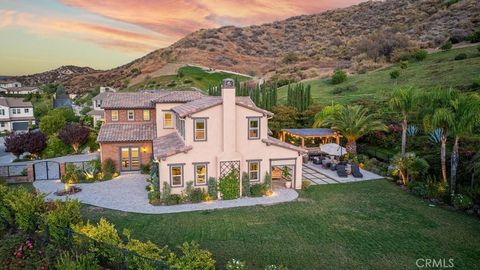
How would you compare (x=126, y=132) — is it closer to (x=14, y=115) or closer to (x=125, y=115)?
(x=125, y=115)

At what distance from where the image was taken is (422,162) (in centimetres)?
2155

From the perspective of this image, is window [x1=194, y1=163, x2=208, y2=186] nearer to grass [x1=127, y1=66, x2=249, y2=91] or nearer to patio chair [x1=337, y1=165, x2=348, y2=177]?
patio chair [x1=337, y1=165, x2=348, y2=177]

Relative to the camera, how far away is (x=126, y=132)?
88.6 feet

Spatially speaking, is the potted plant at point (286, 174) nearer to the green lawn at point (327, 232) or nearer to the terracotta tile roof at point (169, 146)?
the green lawn at point (327, 232)

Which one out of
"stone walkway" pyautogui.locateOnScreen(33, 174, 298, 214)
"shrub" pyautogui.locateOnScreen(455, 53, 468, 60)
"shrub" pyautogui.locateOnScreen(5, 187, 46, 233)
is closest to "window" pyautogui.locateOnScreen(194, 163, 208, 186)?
"stone walkway" pyautogui.locateOnScreen(33, 174, 298, 214)

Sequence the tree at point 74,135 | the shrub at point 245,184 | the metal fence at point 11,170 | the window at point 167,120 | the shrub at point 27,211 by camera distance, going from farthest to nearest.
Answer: the tree at point 74,135
the window at point 167,120
the metal fence at point 11,170
the shrub at point 245,184
the shrub at point 27,211

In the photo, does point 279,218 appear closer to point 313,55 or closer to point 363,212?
point 363,212

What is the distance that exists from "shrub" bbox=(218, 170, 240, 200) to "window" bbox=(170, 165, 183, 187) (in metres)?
2.27

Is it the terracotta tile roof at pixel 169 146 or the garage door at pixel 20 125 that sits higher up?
the terracotta tile roof at pixel 169 146

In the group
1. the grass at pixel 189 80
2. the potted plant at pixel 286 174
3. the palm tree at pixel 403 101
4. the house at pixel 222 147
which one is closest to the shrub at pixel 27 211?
the house at pixel 222 147

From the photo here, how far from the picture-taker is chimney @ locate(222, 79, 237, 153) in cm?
1967

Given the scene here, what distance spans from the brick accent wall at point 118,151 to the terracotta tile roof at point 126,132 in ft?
1.33

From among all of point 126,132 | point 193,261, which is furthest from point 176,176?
point 193,261

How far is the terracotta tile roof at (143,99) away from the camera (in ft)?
88.9
